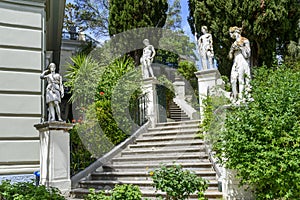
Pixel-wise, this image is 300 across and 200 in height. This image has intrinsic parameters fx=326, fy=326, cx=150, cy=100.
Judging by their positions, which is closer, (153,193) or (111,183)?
(153,193)

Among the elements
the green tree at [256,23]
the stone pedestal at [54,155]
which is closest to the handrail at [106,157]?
the stone pedestal at [54,155]

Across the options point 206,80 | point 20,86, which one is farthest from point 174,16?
point 20,86

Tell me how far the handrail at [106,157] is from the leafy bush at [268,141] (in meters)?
4.23

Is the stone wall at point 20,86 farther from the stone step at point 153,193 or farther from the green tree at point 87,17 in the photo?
the green tree at point 87,17

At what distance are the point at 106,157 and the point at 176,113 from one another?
6374mm

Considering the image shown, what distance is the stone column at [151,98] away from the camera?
12.2 meters

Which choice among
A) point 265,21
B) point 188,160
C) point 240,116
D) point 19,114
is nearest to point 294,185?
point 240,116

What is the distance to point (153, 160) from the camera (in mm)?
9203

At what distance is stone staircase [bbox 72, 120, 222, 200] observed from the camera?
7904 mm

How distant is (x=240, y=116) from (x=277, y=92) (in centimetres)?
81

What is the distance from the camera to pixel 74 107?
12875 millimetres

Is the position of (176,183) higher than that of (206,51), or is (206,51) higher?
(206,51)

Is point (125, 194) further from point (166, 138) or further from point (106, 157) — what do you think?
point (166, 138)

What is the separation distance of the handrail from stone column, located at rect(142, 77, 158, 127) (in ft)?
1.42
